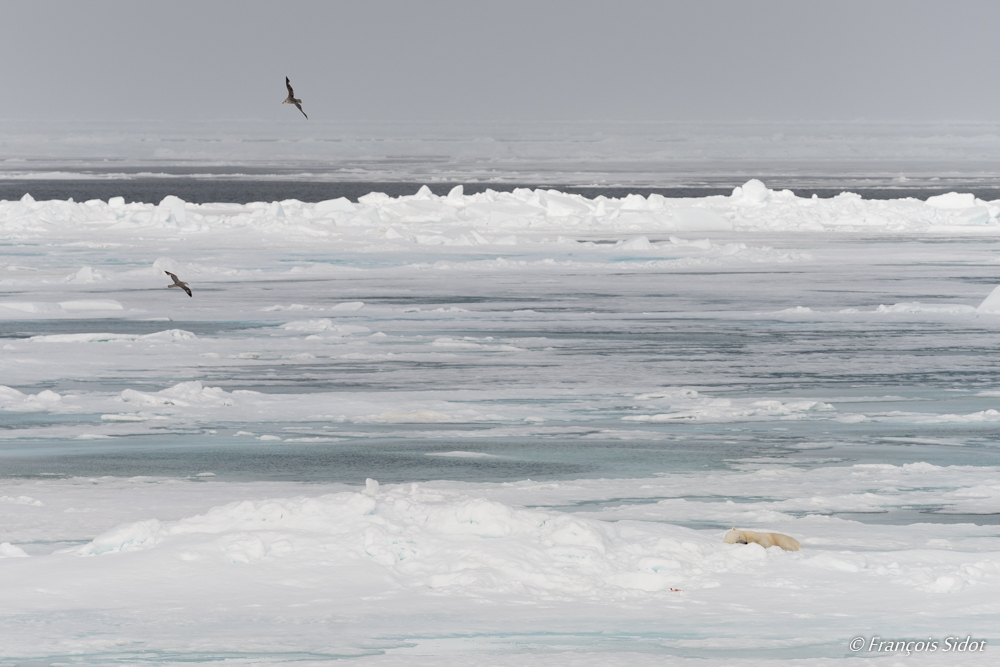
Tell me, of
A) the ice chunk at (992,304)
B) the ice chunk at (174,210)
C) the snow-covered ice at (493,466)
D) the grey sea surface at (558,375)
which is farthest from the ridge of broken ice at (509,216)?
the ice chunk at (992,304)

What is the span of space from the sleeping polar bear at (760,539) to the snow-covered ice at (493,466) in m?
0.09

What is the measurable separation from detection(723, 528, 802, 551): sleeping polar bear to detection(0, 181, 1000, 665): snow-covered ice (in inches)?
3.6

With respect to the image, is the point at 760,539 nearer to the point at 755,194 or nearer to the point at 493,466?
the point at 493,466

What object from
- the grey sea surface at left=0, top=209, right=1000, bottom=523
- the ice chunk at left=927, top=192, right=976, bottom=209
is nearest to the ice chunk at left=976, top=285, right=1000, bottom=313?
the grey sea surface at left=0, top=209, right=1000, bottom=523

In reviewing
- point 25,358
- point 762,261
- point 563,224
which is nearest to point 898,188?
point 563,224

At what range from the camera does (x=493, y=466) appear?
32.1 ft

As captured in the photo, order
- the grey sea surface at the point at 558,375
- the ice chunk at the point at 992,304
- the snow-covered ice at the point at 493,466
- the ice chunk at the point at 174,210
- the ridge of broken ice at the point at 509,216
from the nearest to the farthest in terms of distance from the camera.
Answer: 1. the snow-covered ice at the point at 493,466
2. the grey sea surface at the point at 558,375
3. the ice chunk at the point at 992,304
4. the ridge of broken ice at the point at 509,216
5. the ice chunk at the point at 174,210

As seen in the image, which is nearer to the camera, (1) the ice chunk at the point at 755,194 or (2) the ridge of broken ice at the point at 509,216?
(2) the ridge of broken ice at the point at 509,216

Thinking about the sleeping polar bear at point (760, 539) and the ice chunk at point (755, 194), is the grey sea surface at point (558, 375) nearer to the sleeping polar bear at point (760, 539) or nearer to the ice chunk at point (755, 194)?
the sleeping polar bear at point (760, 539)

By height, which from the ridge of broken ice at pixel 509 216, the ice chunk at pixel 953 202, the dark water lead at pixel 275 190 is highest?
the ice chunk at pixel 953 202

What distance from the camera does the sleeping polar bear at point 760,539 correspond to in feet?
23.4

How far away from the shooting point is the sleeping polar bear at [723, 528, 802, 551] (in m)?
7.12

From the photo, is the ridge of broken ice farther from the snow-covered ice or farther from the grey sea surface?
the grey sea surface

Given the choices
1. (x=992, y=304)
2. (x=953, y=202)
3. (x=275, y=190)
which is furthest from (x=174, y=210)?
(x=275, y=190)
